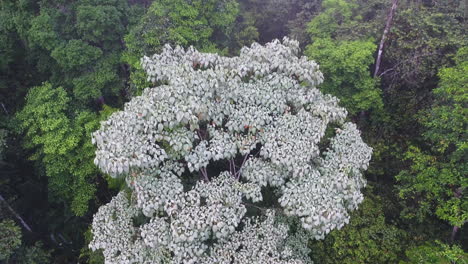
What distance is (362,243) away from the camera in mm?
7152

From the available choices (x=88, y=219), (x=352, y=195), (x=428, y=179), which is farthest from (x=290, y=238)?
(x=88, y=219)

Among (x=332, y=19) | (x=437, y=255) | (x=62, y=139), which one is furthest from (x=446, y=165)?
(x=62, y=139)

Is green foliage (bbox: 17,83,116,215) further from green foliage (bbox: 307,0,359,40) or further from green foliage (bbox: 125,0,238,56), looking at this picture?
green foliage (bbox: 307,0,359,40)

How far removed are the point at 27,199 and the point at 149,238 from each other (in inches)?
324

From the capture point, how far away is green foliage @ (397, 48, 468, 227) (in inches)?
283

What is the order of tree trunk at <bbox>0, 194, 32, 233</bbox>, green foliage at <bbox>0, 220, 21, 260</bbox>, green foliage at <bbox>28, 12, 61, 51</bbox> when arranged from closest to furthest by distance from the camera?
1. green foliage at <bbox>0, 220, 21, 260</bbox>
2. tree trunk at <bbox>0, 194, 32, 233</bbox>
3. green foliage at <bbox>28, 12, 61, 51</bbox>

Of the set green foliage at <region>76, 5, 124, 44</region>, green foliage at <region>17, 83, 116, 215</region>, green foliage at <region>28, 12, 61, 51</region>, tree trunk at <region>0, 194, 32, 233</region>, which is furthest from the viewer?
green foliage at <region>76, 5, 124, 44</region>

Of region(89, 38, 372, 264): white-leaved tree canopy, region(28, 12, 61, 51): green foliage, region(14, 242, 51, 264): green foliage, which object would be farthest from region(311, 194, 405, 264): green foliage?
region(28, 12, 61, 51): green foliage

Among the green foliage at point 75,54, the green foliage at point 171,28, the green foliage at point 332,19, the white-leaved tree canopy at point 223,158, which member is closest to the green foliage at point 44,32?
the green foliage at point 75,54

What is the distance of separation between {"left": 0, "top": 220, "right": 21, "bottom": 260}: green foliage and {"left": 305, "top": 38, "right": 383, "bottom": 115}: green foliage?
9686mm

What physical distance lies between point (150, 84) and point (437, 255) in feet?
28.4

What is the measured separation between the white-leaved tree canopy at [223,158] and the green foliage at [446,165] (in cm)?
242

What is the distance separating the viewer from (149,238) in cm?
533

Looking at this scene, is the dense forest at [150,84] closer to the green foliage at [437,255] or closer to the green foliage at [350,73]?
the green foliage at [350,73]
